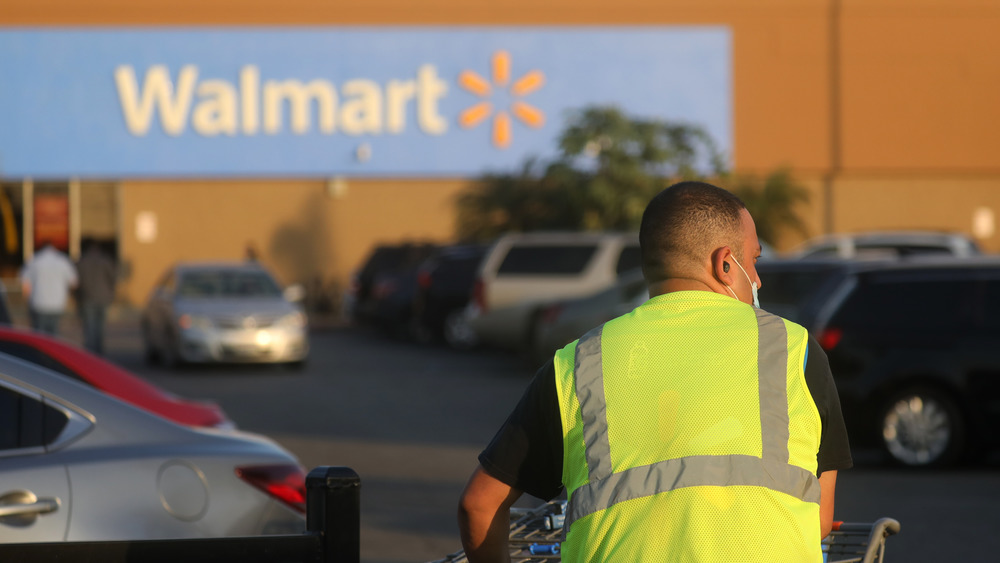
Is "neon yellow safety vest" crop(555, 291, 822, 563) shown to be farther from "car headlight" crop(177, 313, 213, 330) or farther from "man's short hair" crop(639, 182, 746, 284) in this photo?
"car headlight" crop(177, 313, 213, 330)

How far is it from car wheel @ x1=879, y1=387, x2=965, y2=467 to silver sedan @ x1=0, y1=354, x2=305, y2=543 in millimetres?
6301

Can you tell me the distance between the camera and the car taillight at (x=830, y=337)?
10.4 meters

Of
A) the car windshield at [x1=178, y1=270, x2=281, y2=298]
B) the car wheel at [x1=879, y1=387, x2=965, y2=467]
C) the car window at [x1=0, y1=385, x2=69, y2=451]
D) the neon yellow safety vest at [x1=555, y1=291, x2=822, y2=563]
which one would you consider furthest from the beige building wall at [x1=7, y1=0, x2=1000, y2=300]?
the neon yellow safety vest at [x1=555, y1=291, x2=822, y2=563]

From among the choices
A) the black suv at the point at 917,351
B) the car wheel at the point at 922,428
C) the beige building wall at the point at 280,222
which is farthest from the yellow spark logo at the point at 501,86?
the car wheel at the point at 922,428

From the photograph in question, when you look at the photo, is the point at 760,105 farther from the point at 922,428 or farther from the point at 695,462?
the point at 695,462

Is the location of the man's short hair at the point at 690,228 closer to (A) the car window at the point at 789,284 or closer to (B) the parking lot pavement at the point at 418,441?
A: (B) the parking lot pavement at the point at 418,441

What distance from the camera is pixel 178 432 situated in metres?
5.13

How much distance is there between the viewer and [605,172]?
93.4 feet

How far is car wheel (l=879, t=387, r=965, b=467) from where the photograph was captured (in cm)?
1006

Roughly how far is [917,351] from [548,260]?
9.94 meters

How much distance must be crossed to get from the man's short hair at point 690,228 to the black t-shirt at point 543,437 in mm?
260

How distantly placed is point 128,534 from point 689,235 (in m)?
2.99

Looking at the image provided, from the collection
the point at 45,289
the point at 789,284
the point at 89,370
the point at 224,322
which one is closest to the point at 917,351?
the point at 789,284

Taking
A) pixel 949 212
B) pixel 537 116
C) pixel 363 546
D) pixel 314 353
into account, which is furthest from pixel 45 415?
pixel 949 212
